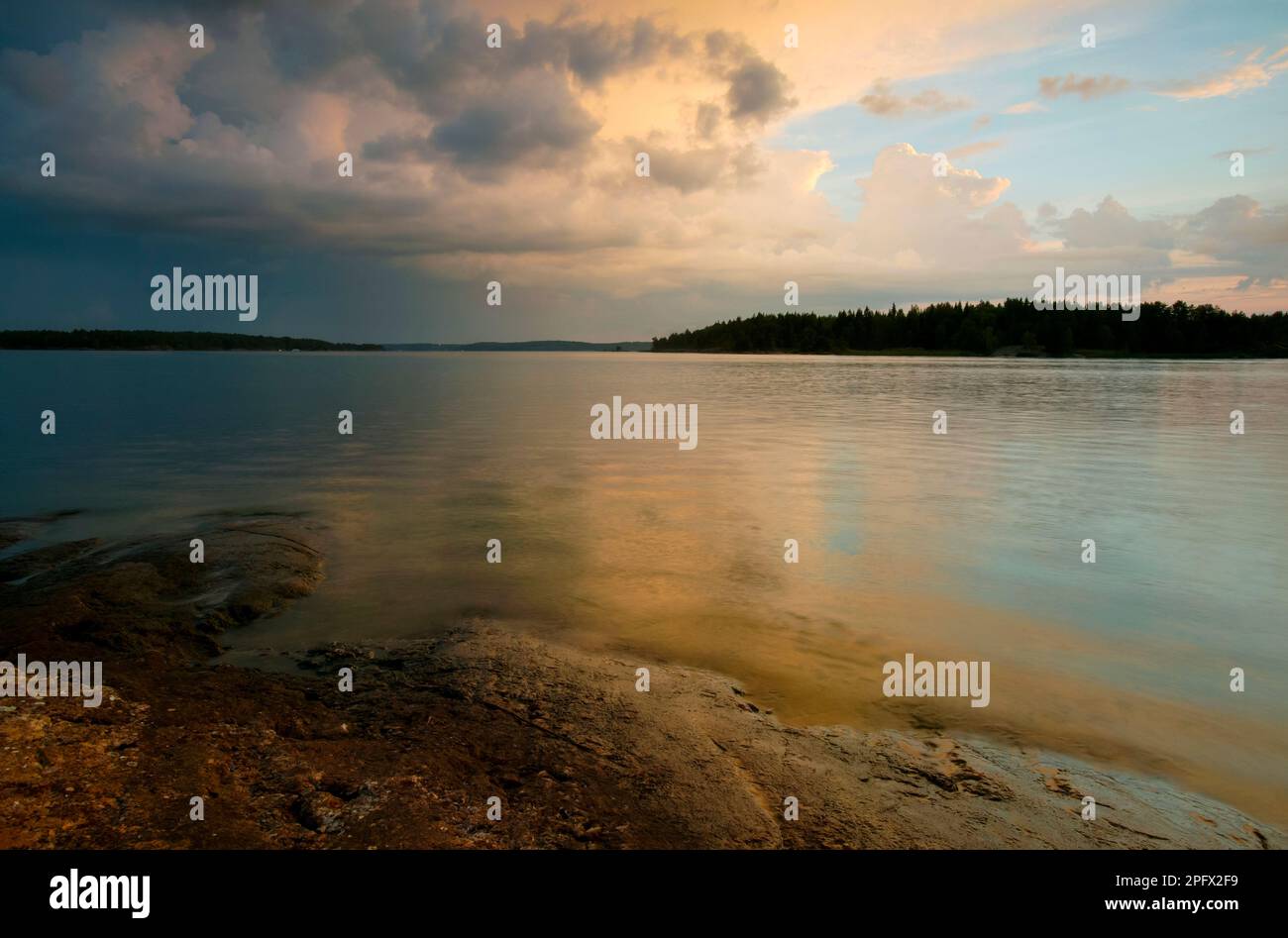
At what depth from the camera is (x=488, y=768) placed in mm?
6277

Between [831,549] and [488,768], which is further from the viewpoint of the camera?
[831,549]

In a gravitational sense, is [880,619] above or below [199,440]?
below

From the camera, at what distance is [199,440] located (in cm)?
2997

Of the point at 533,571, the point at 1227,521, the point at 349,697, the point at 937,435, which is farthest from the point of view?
the point at 937,435

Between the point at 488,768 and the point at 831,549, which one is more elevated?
the point at 831,549

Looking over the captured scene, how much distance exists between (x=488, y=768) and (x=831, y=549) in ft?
32.7

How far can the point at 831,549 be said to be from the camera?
14.8 metres

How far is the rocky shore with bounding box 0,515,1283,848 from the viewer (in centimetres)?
536

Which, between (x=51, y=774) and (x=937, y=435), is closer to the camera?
(x=51, y=774)
